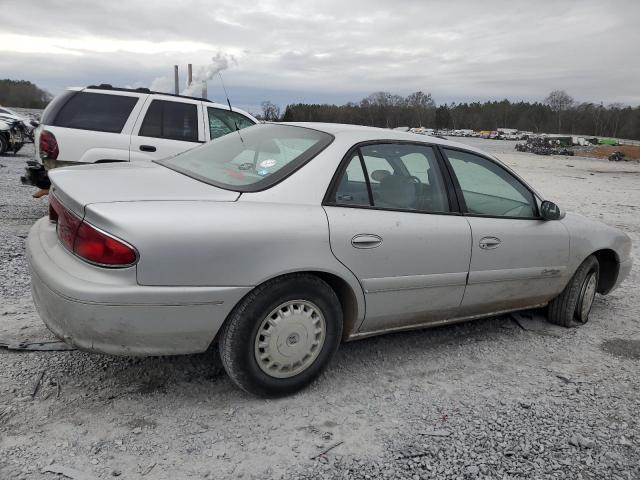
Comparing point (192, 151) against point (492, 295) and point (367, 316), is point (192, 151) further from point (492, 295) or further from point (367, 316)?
point (492, 295)

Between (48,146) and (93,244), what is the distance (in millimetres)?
5072

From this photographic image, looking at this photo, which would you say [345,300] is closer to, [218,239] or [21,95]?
[218,239]

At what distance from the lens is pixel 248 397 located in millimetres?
3082

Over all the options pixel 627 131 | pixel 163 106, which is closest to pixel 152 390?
pixel 163 106

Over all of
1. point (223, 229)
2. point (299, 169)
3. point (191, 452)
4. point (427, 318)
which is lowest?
point (191, 452)

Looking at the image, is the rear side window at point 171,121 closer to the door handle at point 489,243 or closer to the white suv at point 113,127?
the white suv at point 113,127

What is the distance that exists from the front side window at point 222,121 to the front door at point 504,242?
4666mm

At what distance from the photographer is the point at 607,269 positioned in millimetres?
5012

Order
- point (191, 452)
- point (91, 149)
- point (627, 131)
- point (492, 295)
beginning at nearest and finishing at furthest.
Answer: point (191, 452)
point (492, 295)
point (91, 149)
point (627, 131)

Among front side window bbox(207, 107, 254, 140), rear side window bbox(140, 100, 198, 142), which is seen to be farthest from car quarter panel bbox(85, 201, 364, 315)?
front side window bbox(207, 107, 254, 140)

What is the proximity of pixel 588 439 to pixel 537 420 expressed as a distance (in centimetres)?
27

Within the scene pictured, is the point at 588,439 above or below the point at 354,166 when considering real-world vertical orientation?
below

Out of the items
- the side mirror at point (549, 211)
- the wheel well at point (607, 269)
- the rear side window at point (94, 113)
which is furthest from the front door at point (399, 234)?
the rear side window at point (94, 113)

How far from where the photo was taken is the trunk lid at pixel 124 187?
2723 millimetres
